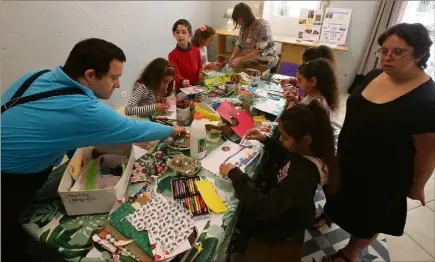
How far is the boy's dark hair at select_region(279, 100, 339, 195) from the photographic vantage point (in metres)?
1.16

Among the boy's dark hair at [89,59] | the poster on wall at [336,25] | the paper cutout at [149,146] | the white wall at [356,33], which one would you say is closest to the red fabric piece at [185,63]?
the paper cutout at [149,146]

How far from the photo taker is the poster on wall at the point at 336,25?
4.17m

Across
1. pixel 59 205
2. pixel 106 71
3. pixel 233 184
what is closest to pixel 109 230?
pixel 59 205

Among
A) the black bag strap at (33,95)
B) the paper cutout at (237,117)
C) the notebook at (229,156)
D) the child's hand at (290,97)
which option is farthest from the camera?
the child's hand at (290,97)

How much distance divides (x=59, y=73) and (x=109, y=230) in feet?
2.02

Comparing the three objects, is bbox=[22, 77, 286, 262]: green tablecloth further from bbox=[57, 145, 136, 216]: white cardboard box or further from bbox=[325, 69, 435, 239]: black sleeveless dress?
bbox=[325, 69, 435, 239]: black sleeveless dress

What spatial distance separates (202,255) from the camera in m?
0.90

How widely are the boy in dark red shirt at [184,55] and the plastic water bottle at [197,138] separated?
1119 millimetres

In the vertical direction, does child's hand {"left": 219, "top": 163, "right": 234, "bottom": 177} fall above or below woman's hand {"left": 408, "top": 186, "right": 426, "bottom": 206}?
above

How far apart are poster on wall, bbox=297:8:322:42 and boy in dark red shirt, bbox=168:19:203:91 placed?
8.84 feet

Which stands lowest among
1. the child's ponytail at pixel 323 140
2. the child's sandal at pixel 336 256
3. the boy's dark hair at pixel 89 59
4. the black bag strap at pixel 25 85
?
the child's sandal at pixel 336 256

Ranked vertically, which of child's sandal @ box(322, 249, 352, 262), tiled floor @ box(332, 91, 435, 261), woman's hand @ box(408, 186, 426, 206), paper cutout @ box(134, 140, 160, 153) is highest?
paper cutout @ box(134, 140, 160, 153)

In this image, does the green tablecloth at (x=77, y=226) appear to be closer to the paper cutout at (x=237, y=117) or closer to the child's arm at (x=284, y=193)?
the child's arm at (x=284, y=193)

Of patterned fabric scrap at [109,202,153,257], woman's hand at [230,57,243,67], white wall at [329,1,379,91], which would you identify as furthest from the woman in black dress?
white wall at [329,1,379,91]
